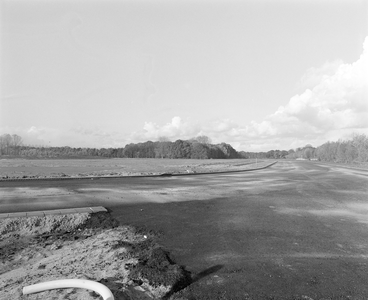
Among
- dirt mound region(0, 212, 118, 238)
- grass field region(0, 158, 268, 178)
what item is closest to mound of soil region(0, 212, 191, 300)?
dirt mound region(0, 212, 118, 238)

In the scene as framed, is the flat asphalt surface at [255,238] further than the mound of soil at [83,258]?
Yes

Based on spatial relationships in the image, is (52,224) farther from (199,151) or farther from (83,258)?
(199,151)

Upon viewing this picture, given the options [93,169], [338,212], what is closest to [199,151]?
[93,169]

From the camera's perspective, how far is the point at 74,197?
1123cm

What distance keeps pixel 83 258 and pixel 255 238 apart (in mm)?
3849

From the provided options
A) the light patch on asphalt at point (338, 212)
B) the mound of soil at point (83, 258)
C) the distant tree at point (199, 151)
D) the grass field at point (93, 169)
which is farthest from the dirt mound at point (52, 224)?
the distant tree at point (199, 151)

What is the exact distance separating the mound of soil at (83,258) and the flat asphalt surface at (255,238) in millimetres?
436

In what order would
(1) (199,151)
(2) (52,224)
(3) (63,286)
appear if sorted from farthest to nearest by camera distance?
(1) (199,151) < (2) (52,224) < (3) (63,286)

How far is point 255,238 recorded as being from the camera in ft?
20.1

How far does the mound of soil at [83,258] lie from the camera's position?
3678 mm

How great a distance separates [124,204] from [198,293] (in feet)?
22.4

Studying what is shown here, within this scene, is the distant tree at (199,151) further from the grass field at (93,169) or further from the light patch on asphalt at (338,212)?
the light patch on asphalt at (338,212)

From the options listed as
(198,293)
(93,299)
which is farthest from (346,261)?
(93,299)

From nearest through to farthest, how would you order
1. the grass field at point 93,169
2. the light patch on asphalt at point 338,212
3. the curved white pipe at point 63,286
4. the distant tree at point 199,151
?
the curved white pipe at point 63,286
the light patch on asphalt at point 338,212
the grass field at point 93,169
the distant tree at point 199,151
